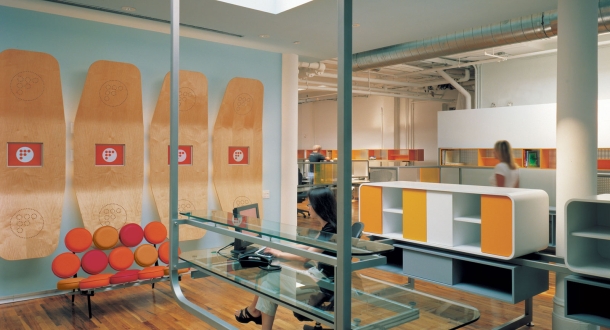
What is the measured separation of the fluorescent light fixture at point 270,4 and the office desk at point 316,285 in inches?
110

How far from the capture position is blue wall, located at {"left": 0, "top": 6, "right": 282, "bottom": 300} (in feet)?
16.3

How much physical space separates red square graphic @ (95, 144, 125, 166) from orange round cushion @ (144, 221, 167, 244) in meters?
0.79

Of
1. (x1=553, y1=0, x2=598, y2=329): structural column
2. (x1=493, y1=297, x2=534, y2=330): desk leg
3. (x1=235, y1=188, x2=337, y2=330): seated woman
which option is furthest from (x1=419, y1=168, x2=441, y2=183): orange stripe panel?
(x1=235, y1=188, x2=337, y2=330): seated woman

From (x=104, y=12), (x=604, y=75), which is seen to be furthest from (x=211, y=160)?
(x=604, y=75)

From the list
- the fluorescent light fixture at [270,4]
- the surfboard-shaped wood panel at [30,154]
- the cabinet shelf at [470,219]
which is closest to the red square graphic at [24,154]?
the surfboard-shaped wood panel at [30,154]

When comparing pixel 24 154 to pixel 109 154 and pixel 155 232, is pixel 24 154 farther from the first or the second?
pixel 155 232

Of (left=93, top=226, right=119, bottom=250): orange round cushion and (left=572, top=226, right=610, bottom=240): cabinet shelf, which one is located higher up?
(left=572, top=226, right=610, bottom=240): cabinet shelf

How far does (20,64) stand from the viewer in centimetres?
482

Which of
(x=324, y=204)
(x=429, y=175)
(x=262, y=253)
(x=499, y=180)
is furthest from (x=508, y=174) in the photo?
(x=429, y=175)

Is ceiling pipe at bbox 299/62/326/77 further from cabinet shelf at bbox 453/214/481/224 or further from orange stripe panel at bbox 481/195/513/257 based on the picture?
orange stripe panel at bbox 481/195/513/257

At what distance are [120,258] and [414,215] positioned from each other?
311 cm

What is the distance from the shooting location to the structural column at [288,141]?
22.7 ft

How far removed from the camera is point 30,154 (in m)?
4.93

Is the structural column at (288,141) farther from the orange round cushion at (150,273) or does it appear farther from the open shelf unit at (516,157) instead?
the open shelf unit at (516,157)
